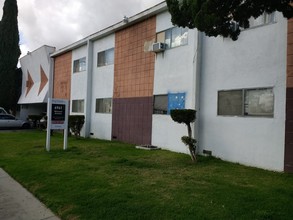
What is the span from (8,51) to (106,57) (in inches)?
735

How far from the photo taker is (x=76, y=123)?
1894 cm

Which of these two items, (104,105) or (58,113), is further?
(104,105)

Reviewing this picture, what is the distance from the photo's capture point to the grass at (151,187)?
566 centimetres

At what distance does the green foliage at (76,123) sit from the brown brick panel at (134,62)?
2.94 m

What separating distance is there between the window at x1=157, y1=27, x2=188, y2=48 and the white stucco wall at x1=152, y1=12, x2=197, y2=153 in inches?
7.4

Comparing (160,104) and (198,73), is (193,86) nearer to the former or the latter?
(198,73)

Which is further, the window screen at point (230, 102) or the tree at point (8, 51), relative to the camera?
the tree at point (8, 51)

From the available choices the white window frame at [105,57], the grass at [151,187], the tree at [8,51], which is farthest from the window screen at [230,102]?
the tree at [8,51]

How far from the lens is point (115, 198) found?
21.0ft

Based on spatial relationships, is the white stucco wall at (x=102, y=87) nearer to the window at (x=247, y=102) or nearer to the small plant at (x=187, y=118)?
the small plant at (x=187, y=118)

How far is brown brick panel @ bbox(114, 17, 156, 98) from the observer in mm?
15031

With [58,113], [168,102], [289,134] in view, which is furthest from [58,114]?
[289,134]

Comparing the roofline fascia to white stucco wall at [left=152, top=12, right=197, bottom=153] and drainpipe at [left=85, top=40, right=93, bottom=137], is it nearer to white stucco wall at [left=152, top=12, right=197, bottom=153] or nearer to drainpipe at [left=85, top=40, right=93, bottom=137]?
white stucco wall at [left=152, top=12, right=197, bottom=153]

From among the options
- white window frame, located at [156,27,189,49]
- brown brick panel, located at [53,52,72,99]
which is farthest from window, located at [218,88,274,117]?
brown brick panel, located at [53,52,72,99]
